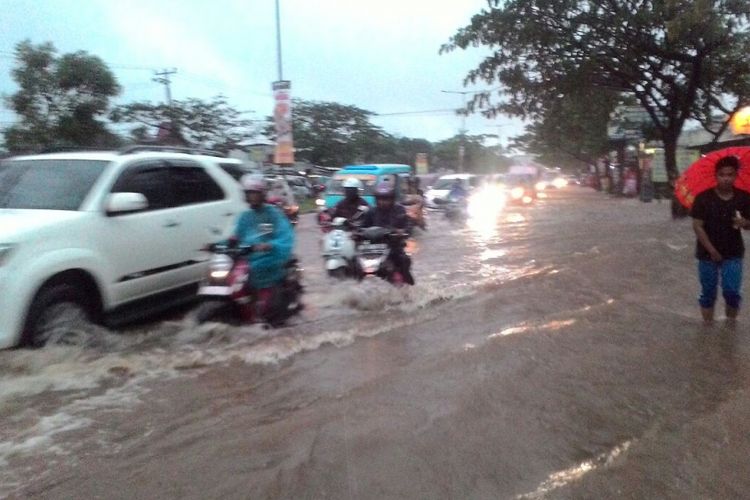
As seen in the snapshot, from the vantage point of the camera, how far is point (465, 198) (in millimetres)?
24891

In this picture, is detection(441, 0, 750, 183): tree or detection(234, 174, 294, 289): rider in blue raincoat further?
detection(441, 0, 750, 183): tree

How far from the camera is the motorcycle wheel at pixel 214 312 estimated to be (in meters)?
6.89

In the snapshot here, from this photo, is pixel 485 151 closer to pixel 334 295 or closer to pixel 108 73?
pixel 108 73

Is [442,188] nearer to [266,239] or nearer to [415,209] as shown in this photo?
[415,209]

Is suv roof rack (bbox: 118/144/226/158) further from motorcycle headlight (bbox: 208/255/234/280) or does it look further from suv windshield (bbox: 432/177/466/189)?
suv windshield (bbox: 432/177/466/189)

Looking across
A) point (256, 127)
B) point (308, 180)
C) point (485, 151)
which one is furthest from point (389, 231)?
point (485, 151)

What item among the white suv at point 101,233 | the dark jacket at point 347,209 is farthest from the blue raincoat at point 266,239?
the dark jacket at point 347,209

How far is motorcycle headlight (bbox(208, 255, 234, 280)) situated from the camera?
702 cm

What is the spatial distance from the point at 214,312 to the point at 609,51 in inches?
633

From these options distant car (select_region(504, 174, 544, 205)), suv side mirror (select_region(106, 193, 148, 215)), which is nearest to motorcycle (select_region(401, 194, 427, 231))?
suv side mirror (select_region(106, 193, 148, 215))

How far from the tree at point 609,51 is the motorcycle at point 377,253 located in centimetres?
1018

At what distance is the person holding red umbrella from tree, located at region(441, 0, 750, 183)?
10.3 meters

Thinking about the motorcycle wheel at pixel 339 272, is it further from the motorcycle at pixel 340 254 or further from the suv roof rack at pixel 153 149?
the suv roof rack at pixel 153 149

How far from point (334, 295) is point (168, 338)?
246 centimetres
